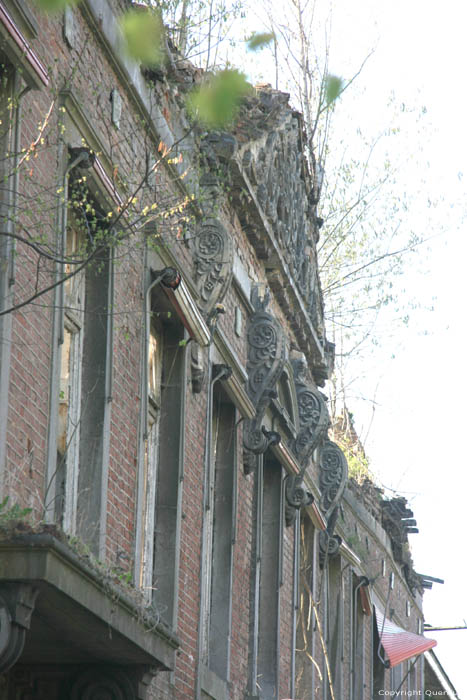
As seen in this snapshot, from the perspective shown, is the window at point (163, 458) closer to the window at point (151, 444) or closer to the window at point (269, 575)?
the window at point (151, 444)

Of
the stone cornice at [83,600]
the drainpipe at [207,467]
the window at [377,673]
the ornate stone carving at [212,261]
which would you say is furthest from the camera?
the window at [377,673]

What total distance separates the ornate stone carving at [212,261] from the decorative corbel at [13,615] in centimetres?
629

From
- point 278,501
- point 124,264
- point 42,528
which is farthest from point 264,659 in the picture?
point 42,528

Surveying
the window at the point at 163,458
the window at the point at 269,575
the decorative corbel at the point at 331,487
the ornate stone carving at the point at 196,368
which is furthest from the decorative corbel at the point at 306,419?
the window at the point at 163,458

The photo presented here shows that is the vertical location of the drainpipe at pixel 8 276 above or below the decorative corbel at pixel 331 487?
below

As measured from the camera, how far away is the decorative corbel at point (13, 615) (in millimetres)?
6738

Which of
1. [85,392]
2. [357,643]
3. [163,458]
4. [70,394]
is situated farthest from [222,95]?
[357,643]

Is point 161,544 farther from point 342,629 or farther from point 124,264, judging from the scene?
point 342,629

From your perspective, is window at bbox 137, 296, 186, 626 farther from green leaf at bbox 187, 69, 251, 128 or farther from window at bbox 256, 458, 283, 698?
green leaf at bbox 187, 69, 251, 128

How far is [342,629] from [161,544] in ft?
33.7

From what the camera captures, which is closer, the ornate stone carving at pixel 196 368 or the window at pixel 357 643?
the ornate stone carving at pixel 196 368

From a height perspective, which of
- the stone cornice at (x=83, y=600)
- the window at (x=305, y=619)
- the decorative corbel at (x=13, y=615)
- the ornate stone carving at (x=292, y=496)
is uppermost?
the ornate stone carving at (x=292, y=496)

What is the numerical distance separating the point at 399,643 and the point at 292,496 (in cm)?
758

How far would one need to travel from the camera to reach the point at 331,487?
20.2 metres
